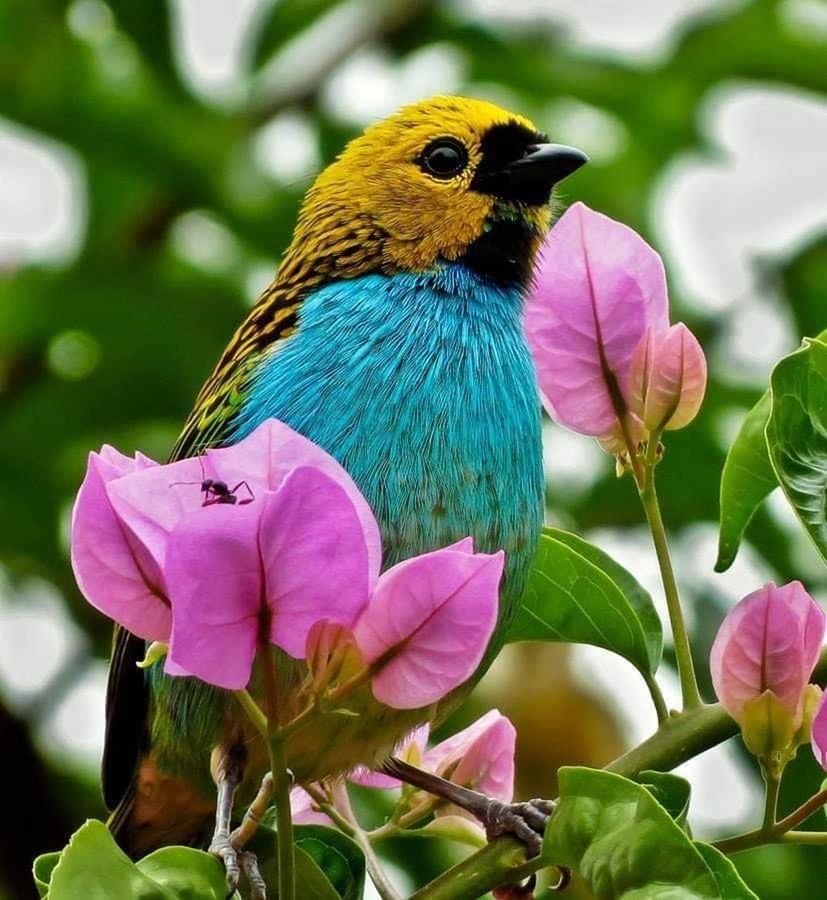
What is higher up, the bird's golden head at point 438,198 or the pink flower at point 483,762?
the bird's golden head at point 438,198

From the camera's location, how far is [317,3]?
17.4 feet

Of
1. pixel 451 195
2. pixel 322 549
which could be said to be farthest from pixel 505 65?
pixel 322 549

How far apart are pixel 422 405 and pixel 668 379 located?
2.32ft

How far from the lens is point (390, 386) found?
3.03 m

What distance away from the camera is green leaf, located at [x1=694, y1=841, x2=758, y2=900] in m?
1.82

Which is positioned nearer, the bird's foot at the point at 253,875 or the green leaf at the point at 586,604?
the bird's foot at the point at 253,875

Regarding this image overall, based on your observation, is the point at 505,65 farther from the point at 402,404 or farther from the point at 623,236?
the point at 623,236

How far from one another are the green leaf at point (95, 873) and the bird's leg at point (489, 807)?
650 millimetres

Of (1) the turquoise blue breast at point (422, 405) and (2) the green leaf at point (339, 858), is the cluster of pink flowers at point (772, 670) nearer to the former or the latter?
(2) the green leaf at point (339, 858)

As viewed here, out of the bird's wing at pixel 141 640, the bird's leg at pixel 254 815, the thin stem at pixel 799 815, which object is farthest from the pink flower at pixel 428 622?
the bird's wing at pixel 141 640

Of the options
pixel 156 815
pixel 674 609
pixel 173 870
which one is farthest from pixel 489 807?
pixel 156 815

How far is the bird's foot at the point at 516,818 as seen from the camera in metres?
2.44

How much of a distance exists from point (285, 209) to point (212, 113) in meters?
0.38

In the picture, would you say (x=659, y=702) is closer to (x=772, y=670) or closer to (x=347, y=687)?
(x=772, y=670)
